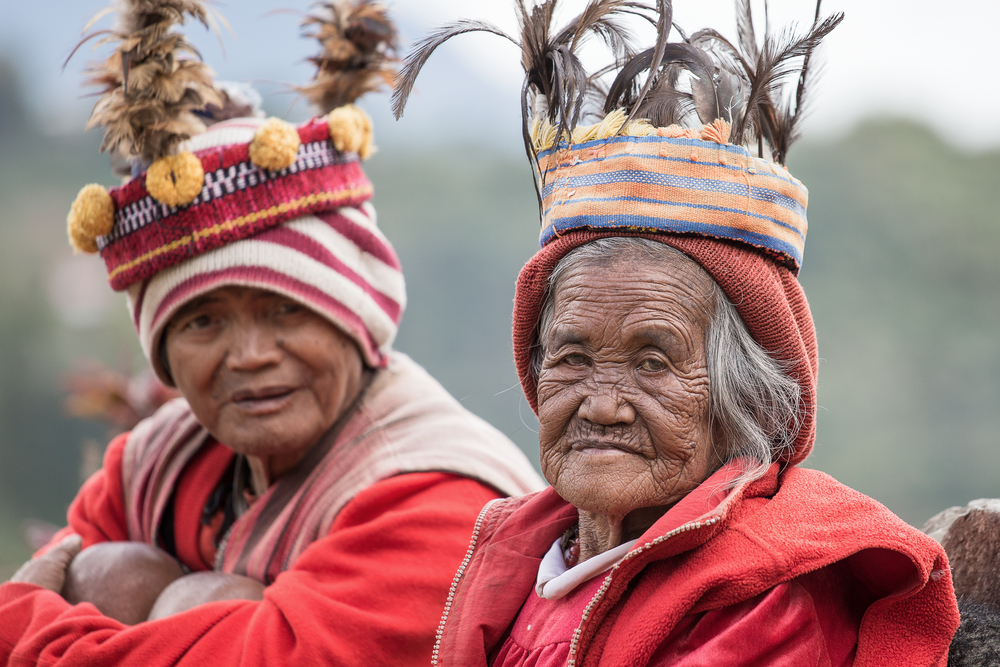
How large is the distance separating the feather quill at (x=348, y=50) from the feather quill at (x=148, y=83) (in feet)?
1.56

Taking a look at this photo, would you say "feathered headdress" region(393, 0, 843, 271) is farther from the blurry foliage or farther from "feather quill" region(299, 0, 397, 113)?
the blurry foliage

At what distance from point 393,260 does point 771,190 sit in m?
1.72

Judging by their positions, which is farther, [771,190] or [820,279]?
[820,279]

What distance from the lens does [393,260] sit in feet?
10.9

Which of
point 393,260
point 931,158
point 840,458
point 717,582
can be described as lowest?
point 840,458

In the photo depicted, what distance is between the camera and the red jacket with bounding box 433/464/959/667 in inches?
64.1

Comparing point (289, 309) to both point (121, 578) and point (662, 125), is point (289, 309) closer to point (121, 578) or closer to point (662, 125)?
point (121, 578)

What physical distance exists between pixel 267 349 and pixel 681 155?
1.70 metres

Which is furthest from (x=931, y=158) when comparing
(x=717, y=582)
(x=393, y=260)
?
(x=717, y=582)

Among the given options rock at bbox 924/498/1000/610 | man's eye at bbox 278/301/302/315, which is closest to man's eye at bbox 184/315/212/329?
man's eye at bbox 278/301/302/315

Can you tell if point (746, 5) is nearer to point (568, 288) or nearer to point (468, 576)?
point (568, 288)

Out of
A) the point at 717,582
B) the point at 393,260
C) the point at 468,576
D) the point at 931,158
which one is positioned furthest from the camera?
the point at 931,158

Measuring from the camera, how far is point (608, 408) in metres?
1.85

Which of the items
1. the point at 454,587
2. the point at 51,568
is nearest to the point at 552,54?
the point at 454,587
